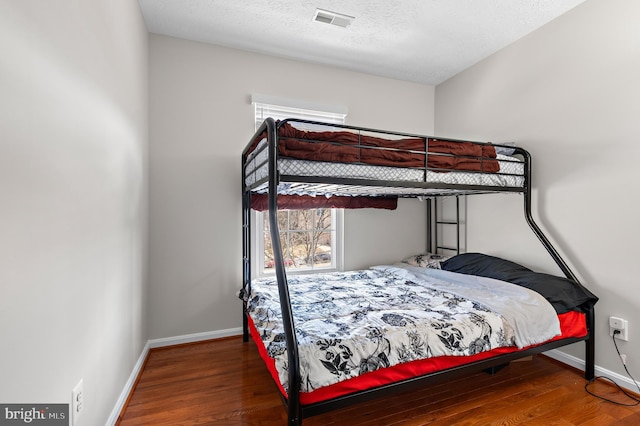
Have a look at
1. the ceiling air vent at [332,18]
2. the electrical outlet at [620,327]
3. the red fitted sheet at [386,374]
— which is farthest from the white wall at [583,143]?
the ceiling air vent at [332,18]

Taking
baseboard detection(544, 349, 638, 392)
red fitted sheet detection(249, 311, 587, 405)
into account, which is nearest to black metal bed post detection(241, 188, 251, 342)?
red fitted sheet detection(249, 311, 587, 405)

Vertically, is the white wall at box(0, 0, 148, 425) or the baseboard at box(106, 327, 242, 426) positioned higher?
the white wall at box(0, 0, 148, 425)

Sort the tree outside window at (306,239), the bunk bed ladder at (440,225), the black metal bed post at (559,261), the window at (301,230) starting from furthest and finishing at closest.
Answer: the bunk bed ladder at (440,225) < the tree outside window at (306,239) < the window at (301,230) < the black metal bed post at (559,261)

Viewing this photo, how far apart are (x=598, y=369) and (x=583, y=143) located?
159cm

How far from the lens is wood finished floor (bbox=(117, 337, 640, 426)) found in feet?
5.60

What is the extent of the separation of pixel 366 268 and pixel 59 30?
2.98 meters

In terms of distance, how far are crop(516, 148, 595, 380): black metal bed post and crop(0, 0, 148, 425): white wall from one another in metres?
2.79

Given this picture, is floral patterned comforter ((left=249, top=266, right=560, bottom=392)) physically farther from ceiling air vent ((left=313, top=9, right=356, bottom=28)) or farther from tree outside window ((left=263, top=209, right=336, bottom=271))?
ceiling air vent ((left=313, top=9, right=356, bottom=28))

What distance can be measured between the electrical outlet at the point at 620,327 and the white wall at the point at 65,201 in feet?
9.95

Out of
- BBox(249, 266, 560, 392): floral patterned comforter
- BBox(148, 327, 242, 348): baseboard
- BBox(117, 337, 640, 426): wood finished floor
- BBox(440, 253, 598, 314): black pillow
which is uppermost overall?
BBox(440, 253, 598, 314): black pillow

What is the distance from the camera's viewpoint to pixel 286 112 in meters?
3.05

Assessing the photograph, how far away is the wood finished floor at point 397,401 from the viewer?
67.2 inches

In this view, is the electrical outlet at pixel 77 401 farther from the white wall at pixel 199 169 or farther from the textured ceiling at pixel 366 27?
the textured ceiling at pixel 366 27

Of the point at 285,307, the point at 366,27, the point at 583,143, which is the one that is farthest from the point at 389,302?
the point at 366,27
